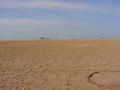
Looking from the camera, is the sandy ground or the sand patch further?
the sand patch

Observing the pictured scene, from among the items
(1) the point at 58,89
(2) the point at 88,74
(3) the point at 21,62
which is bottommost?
(1) the point at 58,89

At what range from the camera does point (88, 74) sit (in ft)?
29.2

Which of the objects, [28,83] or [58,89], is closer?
[58,89]

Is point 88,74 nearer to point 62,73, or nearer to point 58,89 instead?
point 62,73

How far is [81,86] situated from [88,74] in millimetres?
1506

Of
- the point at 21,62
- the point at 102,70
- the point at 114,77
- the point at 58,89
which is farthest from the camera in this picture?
the point at 21,62

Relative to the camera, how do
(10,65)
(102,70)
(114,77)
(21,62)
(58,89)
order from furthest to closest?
(21,62) → (10,65) → (102,70) → (114,77) → (58,89)

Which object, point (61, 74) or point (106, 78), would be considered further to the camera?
point (61, 74)

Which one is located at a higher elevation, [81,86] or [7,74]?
[7,74]

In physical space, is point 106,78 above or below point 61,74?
below

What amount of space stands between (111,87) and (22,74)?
3.11m

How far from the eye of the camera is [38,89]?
7141 millimetres

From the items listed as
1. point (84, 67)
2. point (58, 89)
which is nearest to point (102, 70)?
point (84, 67)

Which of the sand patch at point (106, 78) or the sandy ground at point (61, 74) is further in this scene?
the sand patch at point (106, 78)
